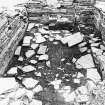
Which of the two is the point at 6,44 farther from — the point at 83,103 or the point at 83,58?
the point at 83,103

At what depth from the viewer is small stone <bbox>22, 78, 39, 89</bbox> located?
3777mm

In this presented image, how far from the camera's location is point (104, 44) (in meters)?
4.48

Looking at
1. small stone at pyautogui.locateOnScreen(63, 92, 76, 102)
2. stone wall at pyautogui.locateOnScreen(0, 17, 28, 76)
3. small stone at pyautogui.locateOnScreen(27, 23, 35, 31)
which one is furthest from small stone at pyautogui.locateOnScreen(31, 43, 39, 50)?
small stone at pyautogui.locateOnScreen(63, 92, 76, 102)

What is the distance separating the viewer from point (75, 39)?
188 inches

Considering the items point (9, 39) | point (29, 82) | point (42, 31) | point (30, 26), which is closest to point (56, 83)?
point (29, 82)

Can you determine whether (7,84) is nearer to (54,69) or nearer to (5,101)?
(5,101)

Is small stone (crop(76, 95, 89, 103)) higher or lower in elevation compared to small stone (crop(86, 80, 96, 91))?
lower

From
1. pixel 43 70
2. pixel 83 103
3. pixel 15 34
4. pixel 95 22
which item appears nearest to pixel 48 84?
pixel 43 70

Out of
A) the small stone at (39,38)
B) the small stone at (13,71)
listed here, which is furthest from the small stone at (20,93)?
the small stone at (39,38)

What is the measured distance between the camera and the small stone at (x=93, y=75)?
150 inches

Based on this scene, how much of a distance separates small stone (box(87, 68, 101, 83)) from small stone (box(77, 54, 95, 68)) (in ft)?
0.46

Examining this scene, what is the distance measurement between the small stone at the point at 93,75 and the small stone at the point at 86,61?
14cm

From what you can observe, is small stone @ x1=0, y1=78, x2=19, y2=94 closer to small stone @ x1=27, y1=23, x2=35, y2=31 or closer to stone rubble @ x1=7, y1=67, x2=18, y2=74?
stone rubble @ x1=7, y1=67, x2=18, y2=74

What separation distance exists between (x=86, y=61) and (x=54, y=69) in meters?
0.66
